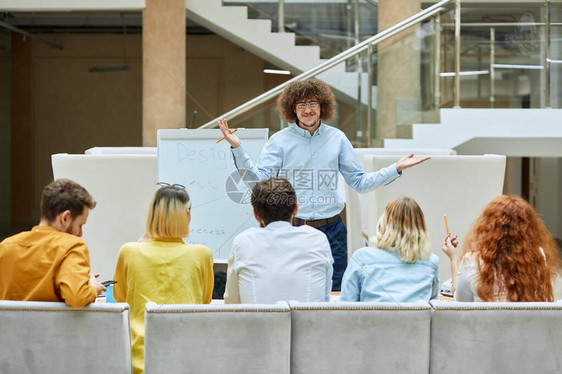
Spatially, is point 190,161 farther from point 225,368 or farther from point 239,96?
point 239,96

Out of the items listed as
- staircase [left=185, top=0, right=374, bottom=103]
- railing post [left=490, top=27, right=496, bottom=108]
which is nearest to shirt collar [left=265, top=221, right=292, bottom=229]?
railing post [left=490, top=27, right=496, bottom=108]

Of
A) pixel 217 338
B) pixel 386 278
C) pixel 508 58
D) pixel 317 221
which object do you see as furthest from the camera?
pixel 508 58

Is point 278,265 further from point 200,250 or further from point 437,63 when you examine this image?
point 437,63

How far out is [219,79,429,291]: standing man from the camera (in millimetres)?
3387

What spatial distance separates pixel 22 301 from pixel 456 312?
136 cm

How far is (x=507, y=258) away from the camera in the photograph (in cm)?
249

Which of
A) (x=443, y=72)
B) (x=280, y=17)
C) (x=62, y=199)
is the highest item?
(x=280, y=17)

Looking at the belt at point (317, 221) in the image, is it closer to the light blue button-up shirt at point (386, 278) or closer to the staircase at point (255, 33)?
the light blue button-up shirt at point (386, 278)

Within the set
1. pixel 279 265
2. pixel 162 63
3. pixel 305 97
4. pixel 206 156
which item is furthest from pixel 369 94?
A: pixel 279 265

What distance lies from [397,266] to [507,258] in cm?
38

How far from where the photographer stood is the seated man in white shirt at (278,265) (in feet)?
8.25

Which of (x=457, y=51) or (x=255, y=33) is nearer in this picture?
(x=457, y=51)

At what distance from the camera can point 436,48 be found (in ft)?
21.5

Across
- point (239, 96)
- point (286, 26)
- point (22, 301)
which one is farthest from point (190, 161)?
point (239, 96)
